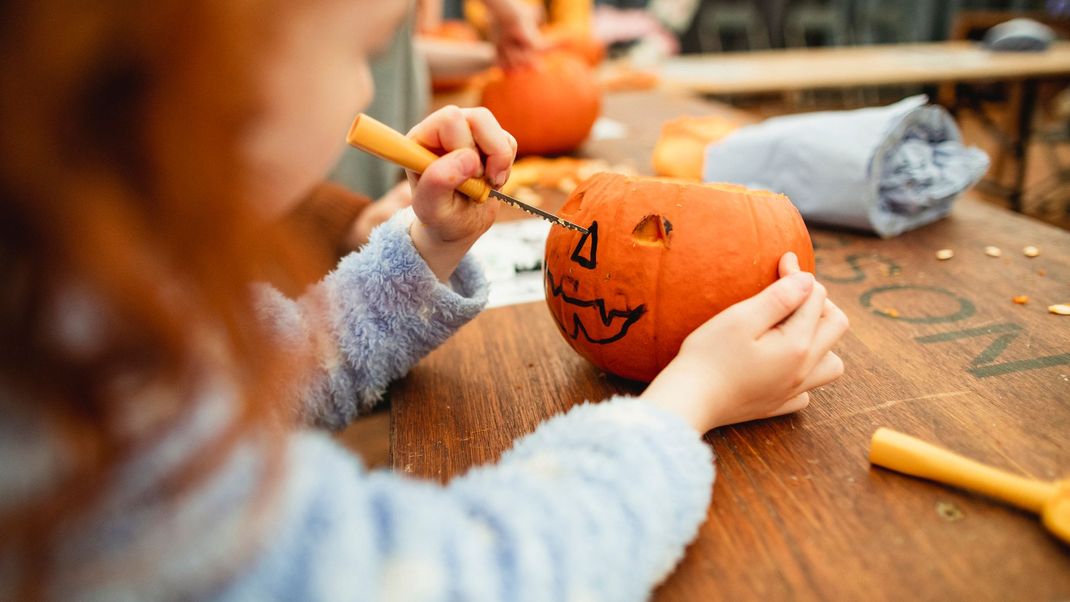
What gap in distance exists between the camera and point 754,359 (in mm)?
542

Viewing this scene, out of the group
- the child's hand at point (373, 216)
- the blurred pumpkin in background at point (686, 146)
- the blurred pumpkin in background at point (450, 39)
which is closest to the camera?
the child's hand at point (373, 216)

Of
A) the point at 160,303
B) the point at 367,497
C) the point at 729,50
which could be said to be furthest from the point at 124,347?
the point at 729,50

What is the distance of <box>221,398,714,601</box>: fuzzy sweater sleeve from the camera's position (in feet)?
1.20

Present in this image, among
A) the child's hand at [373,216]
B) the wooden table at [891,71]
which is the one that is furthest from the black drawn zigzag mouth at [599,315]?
the wooden table at [891,71]

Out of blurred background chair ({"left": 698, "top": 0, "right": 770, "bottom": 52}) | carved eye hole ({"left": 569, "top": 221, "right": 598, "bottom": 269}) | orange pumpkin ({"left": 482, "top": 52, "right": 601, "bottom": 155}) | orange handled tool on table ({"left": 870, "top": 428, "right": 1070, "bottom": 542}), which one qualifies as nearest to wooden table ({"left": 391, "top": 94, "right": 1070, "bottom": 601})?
orange handled tool on table ({"left": 870, "top": 428, "right": 1070, "bottom": 542})

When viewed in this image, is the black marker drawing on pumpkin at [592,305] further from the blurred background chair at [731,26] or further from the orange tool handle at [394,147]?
the blurred background chair at [731,26]

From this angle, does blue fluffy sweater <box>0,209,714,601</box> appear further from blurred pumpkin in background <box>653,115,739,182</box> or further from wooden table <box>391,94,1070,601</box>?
blurred pumpkin in background <box>653,115,739,182</box>

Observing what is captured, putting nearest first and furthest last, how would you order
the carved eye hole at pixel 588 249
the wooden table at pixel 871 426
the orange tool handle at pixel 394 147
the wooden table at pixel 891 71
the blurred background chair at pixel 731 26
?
the wooden table at pixel 871 426 < the orange tool handle at pixel 394 147 < the carved eye hole at pixel 588 249 < the wooden table at pixel 891 71 < the blurred background chair at pixel 731 26

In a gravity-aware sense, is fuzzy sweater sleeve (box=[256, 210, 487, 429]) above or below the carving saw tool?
below

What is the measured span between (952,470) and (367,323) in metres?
0.52

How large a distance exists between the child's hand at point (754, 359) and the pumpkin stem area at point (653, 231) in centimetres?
9

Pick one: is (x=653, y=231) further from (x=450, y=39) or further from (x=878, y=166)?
(x=450, y=39)

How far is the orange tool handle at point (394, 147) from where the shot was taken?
0.55 metres

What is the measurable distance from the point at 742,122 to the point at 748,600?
1365mm
